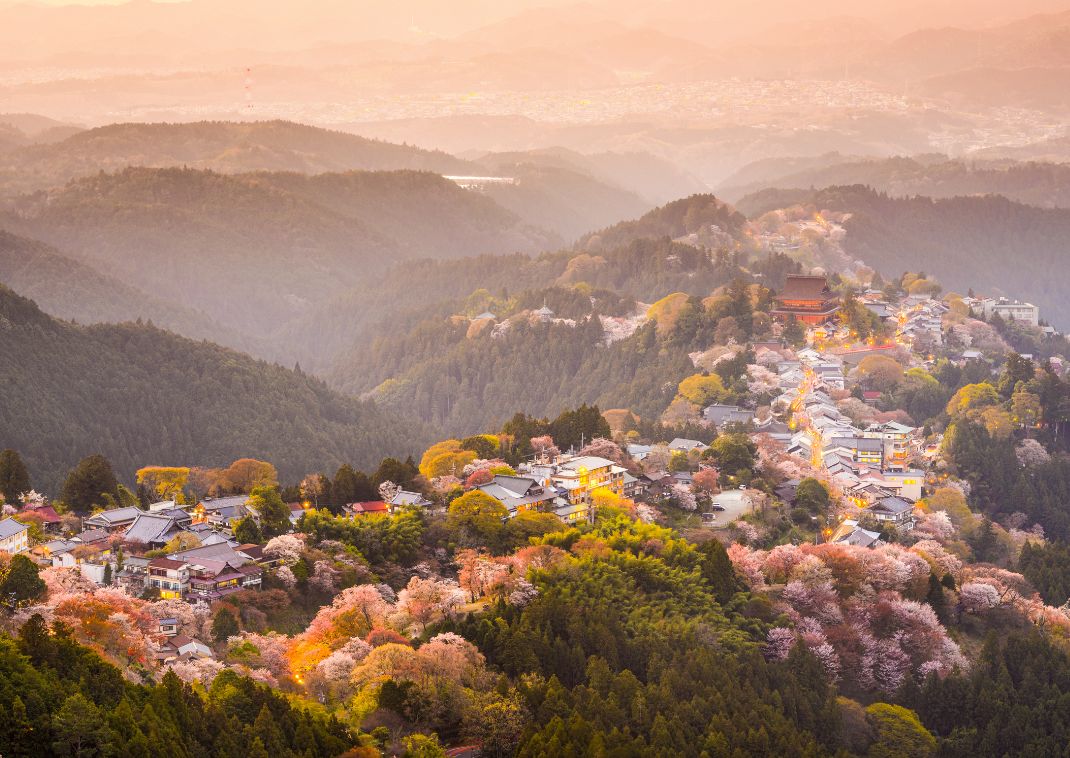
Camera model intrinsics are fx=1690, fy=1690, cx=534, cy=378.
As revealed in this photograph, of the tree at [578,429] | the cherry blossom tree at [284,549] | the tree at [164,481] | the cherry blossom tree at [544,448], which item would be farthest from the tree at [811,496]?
the tree at [164,481]

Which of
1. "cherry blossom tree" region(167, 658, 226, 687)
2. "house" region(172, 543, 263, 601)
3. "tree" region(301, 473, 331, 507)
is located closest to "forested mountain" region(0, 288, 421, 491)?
"tree" region(301, 473, 331, 507)

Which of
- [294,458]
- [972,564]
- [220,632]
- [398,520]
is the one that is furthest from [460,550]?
[294,458]

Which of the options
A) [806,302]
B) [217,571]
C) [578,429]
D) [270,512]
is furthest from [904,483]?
[806,302]

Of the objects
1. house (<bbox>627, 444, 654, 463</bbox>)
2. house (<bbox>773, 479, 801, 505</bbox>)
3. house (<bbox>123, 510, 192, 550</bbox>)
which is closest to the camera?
house (<bbox>123, 510, 192, 550</bbox>)

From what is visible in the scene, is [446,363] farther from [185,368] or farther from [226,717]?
→ [226,717]

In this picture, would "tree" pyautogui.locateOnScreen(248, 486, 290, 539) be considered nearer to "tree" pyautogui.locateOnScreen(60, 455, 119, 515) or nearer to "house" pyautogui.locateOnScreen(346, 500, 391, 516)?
"house" pyautogui.locateOnScreen(346, 500, 391, 516)

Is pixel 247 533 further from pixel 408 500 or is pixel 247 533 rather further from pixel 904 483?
pixel 904 483
